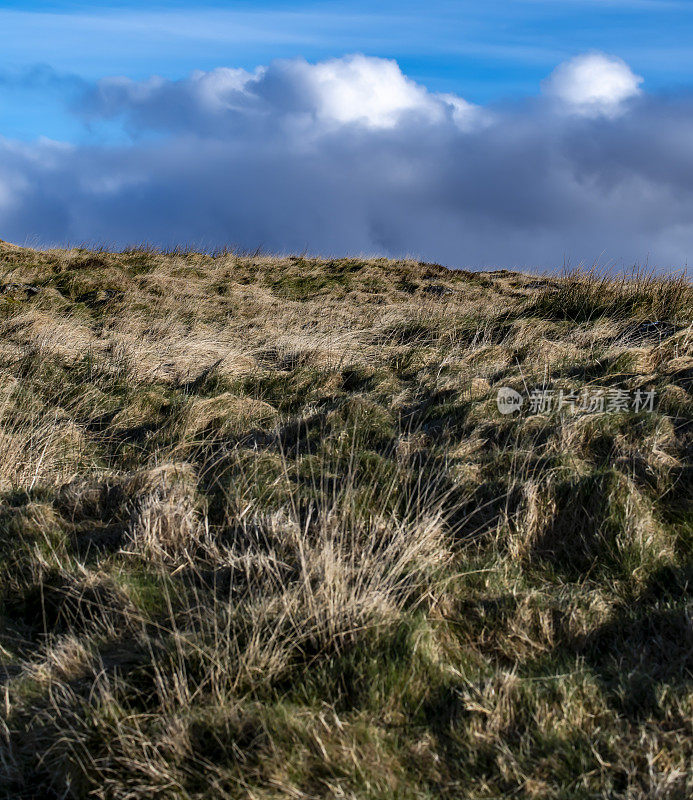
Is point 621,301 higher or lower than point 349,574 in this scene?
higher

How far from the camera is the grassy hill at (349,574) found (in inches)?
103

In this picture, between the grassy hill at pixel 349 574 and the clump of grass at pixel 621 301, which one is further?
the clump of grass at pixel 621 301

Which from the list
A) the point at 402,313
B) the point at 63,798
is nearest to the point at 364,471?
the point at 63,798

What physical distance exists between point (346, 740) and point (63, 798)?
1045mm

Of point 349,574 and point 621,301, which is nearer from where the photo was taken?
point 349,574

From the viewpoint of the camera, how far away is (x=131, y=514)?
4.24 m

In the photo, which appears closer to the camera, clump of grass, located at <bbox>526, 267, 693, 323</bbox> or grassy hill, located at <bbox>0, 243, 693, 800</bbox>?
grassy hill, located at <bbox>0, 243, 693, 800</bbox>

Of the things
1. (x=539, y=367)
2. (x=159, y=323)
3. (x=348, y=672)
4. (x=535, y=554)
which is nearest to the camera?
(x=348, y=672)

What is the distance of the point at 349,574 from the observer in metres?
3.37

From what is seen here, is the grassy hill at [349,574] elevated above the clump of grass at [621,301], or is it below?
below

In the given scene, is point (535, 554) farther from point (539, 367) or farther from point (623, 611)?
point (539, 367)

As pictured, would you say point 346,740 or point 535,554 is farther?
point 535,554

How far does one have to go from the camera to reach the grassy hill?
2619 millimetres

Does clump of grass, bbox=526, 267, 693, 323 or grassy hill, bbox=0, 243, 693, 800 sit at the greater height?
clump of grass, bbox=526, 267, 693, 323
